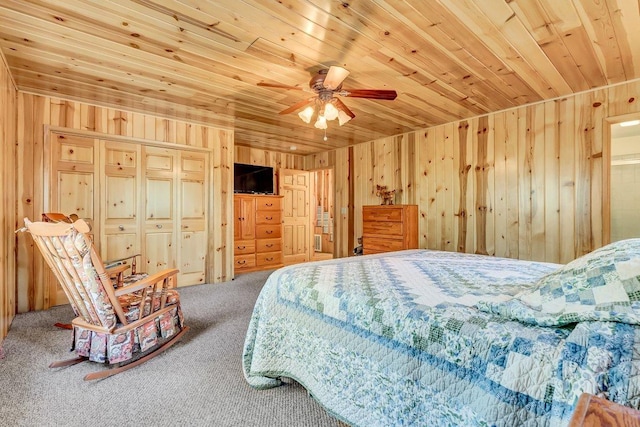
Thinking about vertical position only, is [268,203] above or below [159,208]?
above

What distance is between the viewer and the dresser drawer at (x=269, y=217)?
5551mm

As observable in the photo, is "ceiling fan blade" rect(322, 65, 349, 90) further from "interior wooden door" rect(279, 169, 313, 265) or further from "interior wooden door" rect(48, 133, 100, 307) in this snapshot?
"interior wooden door" rect(279, 169, 313, 265)

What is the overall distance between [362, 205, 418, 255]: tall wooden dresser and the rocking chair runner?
2.88m

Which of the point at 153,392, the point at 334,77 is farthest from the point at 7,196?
the point at 334,77

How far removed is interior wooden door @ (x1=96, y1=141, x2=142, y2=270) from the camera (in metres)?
3.66

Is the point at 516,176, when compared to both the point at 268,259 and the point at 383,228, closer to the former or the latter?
the point at 383,228

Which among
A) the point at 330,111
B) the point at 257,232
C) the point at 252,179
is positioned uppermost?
the point at 330,111

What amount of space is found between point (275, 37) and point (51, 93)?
2727 mm

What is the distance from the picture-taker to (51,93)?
3217mm

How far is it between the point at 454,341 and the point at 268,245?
487 cm

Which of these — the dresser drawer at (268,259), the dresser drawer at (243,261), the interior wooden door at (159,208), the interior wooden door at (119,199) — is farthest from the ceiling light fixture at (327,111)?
the dresser drawer at (268,259)

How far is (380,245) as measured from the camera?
14.4 ft

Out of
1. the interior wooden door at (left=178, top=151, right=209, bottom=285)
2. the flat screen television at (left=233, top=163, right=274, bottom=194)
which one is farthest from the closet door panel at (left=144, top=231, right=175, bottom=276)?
the flat screen television at (left=233, top=163, right=274, bottom=194)

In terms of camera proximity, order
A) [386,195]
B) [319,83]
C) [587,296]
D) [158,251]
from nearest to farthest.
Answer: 1. [587,296]
2. [319,83]
3. [158,251]
4. [386,195]
